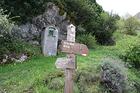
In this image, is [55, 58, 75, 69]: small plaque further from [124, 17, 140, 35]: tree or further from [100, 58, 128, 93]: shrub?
[124, 17, 140, 35]: tree

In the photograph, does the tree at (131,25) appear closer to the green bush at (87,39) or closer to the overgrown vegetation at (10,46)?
the green bush at (87,39)

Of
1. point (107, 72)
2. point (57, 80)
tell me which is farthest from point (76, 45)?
point (107, 72)

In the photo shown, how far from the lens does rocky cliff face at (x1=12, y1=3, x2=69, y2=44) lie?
20250 mm

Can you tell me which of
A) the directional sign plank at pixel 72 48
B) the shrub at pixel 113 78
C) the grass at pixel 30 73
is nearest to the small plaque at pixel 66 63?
the directional sign plank at pixel 72 48

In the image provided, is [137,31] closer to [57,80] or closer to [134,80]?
[134,80]

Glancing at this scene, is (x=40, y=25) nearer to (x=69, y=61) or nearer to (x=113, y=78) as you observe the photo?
(x=113, y=78)

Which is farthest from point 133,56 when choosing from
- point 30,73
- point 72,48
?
point 72,48

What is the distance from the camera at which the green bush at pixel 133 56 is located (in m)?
19.3

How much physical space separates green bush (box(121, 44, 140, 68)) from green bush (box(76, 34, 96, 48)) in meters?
3.49

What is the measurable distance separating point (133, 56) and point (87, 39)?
407 centimetres

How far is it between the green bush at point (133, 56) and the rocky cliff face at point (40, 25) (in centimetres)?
415

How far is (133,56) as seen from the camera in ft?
63.7

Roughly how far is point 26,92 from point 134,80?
5414mm

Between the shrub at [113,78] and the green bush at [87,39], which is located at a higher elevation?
the green bush at [87,39]
